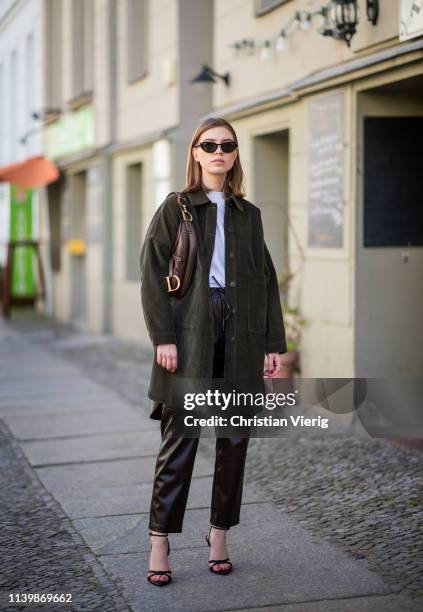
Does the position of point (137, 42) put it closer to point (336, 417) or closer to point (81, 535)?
point (336, 417)

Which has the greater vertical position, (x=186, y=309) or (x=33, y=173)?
(x=33, y=173)

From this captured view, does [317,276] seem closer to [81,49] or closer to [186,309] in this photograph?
[186,309]

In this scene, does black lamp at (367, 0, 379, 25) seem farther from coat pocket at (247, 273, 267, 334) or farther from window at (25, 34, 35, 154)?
window at (25, 34, 35, 154)

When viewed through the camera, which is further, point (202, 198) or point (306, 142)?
point (306, 142)

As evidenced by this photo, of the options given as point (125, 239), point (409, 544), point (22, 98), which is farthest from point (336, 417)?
point (22, 98)

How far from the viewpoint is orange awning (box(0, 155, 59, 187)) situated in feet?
59.4

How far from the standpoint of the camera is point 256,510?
18.0 feet

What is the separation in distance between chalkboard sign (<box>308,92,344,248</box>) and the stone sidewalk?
2.05 meters

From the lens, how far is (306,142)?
28.9 feet

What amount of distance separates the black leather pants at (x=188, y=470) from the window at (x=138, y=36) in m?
10.3

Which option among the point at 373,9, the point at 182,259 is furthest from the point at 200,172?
the point at 373,9

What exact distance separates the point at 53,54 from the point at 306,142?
11.6 metres

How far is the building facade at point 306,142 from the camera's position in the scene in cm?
791

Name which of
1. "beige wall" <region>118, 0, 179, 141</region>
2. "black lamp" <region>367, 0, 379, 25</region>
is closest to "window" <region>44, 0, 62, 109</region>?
"beige wall" <region>118, 0, 179, 141</region>
